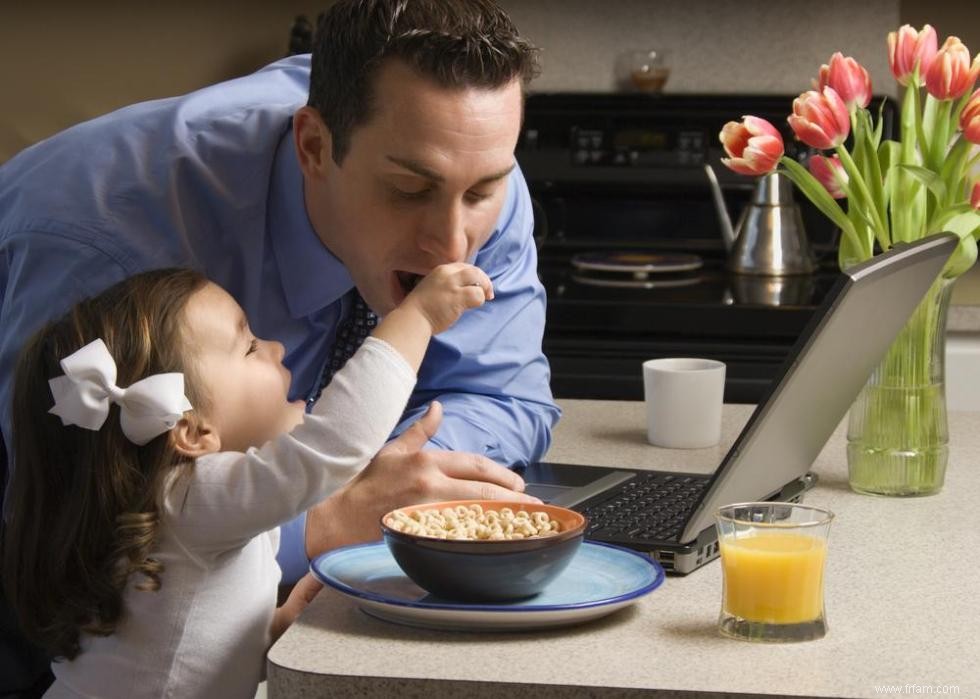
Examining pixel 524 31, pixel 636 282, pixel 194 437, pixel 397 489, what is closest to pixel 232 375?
pixel 194 437

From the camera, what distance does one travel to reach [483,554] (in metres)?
1.07

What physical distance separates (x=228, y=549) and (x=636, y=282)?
187 cm

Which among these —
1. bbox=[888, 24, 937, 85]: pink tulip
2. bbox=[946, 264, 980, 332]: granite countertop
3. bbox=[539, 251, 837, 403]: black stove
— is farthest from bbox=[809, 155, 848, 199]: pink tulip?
bbox=[946, 264, 980, 332]: granite countertop

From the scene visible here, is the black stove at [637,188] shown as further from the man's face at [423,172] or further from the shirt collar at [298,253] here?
the man's face at [423,172]

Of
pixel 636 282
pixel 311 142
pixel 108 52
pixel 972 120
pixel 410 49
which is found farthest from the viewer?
pixel 108 52

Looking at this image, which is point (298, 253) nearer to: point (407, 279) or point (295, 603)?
point (407, 279)

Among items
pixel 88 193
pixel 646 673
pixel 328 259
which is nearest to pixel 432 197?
pixel 328 259

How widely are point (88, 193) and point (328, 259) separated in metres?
0.28

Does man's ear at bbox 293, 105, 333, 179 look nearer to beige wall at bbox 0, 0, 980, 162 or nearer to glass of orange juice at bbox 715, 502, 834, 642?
glass of orange juice at bbox 715, 502, 834, 642

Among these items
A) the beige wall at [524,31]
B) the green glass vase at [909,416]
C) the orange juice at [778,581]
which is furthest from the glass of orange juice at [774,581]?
the beige wall at [524,31]

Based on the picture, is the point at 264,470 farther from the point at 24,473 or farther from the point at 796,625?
the point at 796,625

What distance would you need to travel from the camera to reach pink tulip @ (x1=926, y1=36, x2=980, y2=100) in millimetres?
1438

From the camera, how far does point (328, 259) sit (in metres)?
1.71

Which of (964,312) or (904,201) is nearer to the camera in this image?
(904,201)
